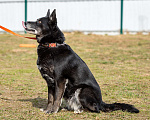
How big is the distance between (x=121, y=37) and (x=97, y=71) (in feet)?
30.4

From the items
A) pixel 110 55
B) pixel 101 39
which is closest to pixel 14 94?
pixel 110 55

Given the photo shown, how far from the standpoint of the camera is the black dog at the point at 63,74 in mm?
4984

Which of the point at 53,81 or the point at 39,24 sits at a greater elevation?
the point at 39,24

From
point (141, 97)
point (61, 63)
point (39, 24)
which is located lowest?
point (141, 97)

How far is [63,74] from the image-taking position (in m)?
4.99

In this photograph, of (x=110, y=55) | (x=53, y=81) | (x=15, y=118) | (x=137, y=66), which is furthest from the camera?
(x=110, y=55)

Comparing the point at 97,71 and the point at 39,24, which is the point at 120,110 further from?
the point at 97,71

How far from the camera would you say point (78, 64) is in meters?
5.11

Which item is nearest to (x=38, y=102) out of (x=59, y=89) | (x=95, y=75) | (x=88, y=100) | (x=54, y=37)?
(x=59, y=89)

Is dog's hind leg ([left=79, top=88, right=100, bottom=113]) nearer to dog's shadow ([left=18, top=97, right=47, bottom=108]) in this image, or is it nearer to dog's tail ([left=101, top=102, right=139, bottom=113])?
dog's tail ([left=101, top=102, right=139, bottom=113])

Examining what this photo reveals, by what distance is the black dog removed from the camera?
4.98 metres

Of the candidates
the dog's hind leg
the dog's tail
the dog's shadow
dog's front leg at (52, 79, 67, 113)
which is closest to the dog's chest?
dog's front leg at (52, 79, 67, 113)

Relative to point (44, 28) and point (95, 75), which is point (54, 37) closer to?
point (44, 28)

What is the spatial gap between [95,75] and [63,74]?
4220 millimetres
